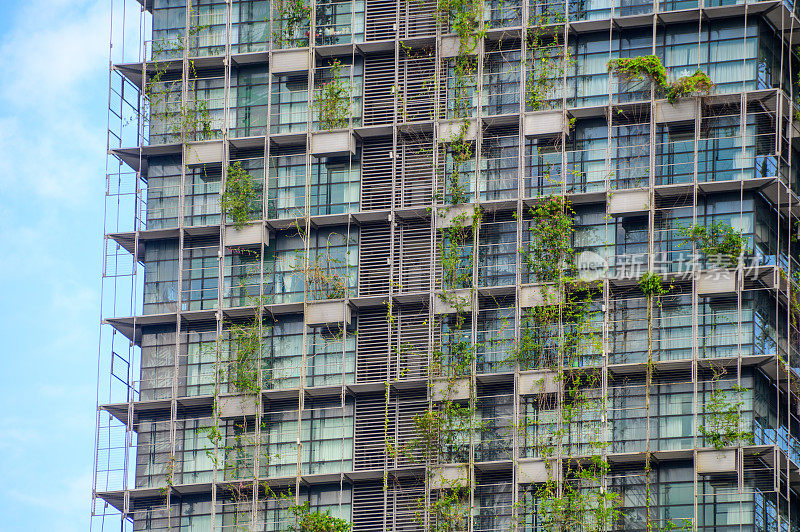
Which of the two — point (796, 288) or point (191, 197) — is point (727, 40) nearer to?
point (796, 288)

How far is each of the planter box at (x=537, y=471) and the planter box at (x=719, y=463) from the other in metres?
5.76

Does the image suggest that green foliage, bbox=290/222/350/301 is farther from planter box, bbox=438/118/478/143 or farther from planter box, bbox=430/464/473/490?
planter box, bbox=430/464/473/490

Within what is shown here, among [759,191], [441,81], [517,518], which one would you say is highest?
[441,81]

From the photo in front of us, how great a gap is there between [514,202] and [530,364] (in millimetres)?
7097

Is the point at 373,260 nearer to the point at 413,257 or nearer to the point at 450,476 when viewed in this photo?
the point at 413,257

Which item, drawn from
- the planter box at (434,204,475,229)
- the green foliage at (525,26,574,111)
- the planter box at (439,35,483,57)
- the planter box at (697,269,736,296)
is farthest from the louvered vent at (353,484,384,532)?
the planter box at (439,35,483,57)

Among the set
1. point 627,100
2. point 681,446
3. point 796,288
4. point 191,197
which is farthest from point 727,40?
point 191,197

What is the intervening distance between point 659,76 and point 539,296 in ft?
34.8

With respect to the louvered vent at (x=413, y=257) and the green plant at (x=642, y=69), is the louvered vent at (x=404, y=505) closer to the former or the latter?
the louvered vent at (x=413, y=257)

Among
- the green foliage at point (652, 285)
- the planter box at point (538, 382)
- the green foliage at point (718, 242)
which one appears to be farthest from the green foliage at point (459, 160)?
the green foliage at point (718, 242)

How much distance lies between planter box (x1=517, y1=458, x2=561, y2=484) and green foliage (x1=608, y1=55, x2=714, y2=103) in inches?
638

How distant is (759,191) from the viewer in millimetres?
88688

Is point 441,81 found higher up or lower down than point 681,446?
higher up

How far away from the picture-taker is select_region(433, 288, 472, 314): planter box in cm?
8962
